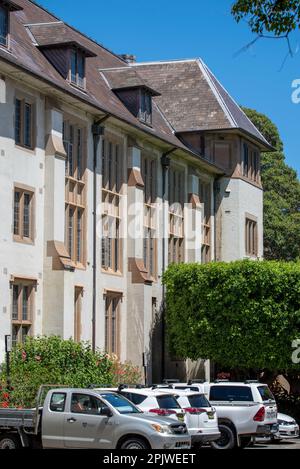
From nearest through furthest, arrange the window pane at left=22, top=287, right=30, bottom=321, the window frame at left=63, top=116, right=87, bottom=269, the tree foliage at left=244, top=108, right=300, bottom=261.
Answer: the window pane at left=22, top=287, right=30, bottom=321, the window frame at left=63, top=116, right=87, bottom=269, the tree foliage at left=244, top=108, right=300, bottom=261

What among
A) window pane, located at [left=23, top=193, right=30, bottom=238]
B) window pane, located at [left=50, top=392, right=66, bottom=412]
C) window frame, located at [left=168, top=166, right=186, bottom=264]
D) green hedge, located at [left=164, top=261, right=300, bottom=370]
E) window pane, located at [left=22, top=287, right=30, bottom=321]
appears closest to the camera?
window pane, located at [left=50, top=392, right=66, bottom=412]

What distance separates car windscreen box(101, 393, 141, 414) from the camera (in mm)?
24391

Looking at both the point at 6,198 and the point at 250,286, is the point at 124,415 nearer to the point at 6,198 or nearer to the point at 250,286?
the point at 6,198

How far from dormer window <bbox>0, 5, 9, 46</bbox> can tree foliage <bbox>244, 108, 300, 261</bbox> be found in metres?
41.0

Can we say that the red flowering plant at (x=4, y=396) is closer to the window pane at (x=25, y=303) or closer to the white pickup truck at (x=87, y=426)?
the window pane at (x=25, y=303)

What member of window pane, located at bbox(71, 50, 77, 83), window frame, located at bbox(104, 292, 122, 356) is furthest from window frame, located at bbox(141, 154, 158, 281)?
window pane, located at bbox(71, 50, 77, 83)

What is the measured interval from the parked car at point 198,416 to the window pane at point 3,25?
13.6m

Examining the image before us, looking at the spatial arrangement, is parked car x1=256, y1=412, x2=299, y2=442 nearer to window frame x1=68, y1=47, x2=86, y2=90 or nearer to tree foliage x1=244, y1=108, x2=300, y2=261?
window frame x1=68, y1=47, x2=86, y2=90

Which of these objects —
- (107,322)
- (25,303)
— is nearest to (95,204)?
(107,322)

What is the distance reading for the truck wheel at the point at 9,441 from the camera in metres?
23.7

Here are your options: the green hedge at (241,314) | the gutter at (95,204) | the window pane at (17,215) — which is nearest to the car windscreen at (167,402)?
the window pane at (17,215)

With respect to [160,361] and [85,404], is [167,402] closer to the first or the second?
[85,404]

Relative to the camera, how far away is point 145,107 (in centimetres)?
4653

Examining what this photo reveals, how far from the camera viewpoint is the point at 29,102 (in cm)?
3578
